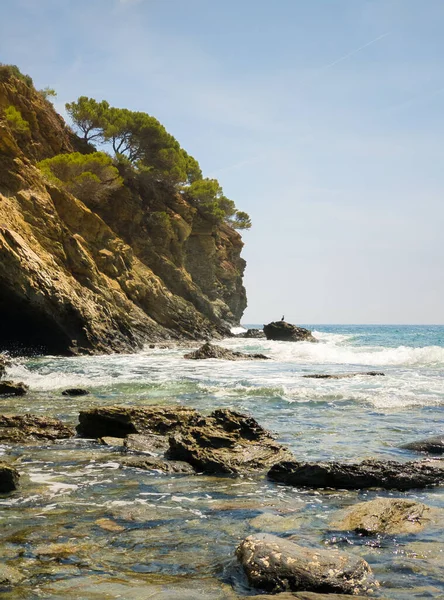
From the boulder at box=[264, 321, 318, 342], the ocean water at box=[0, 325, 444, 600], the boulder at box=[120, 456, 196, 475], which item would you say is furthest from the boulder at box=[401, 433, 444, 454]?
the boulder at box=[264, 321, 318, 342]

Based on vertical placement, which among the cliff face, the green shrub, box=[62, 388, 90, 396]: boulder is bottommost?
box=[62, 388, 90, 396]: boulder

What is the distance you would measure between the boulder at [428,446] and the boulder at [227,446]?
2.19 metres

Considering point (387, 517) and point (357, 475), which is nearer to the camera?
point (387, 517)

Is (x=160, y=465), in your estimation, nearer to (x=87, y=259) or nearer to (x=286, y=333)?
(x=87, y=259)

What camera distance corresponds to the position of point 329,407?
44.5 ft

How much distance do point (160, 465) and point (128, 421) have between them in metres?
2.56

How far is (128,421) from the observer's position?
33.3 ft

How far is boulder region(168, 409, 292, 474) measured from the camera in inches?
308

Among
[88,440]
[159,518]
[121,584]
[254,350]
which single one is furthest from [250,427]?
[254,350]

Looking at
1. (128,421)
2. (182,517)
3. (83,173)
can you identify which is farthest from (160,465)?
(83,173)

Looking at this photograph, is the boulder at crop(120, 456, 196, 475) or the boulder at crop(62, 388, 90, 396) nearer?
the boulder at crop(120, 456, 196, 475)

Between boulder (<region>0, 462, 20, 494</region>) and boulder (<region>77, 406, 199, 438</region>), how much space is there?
3.55 meters

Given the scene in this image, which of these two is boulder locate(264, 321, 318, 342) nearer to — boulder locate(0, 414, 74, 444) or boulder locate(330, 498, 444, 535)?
boulder locate(0, 414, 74, 444)

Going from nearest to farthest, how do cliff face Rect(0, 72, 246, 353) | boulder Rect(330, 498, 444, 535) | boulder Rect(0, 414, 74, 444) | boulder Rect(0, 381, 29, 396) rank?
boulder Rect(330, 498, 444, 535) < boulder Rect(0, 414, 74, 444) < boulder Rect(0, 381, 29, 396) < cliff face Rect(0, 72, 246, 353)
